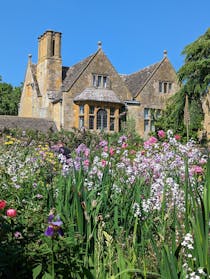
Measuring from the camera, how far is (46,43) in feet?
118

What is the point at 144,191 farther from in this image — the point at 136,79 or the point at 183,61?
the point at 136,79

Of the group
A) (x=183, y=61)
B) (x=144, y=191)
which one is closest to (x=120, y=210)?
(x=144, y=191)

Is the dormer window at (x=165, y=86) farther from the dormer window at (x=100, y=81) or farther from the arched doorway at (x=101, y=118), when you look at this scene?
the arched doorway at (x=101, y=118)

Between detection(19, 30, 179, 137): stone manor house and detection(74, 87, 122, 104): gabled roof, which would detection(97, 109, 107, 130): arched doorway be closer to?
detection(19, 30, 179, 137): stone manor house

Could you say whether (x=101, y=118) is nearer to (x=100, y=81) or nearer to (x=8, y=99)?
(x=100, y=81)

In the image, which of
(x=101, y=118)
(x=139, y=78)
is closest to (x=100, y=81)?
(x=101, y=118)

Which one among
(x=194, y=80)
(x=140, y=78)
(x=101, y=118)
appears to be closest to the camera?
(x=194, y=80)

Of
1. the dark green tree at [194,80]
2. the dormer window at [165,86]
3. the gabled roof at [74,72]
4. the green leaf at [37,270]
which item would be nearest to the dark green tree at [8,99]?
the gabled roof at [74,72]

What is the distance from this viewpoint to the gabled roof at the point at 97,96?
3266cm

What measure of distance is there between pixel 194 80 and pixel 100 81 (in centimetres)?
850

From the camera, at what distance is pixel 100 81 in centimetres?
3428

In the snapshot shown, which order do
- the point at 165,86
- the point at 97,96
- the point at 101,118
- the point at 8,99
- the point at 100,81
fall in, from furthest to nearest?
the point at 8,99, the point at 165,86, the point at 100,81, the point at 101,118, the point at 97,96

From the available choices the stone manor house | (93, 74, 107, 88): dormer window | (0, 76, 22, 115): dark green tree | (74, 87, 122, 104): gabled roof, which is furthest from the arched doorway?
(0, 76, 22, 115): dark green tree

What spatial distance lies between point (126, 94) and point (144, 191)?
103 ft
